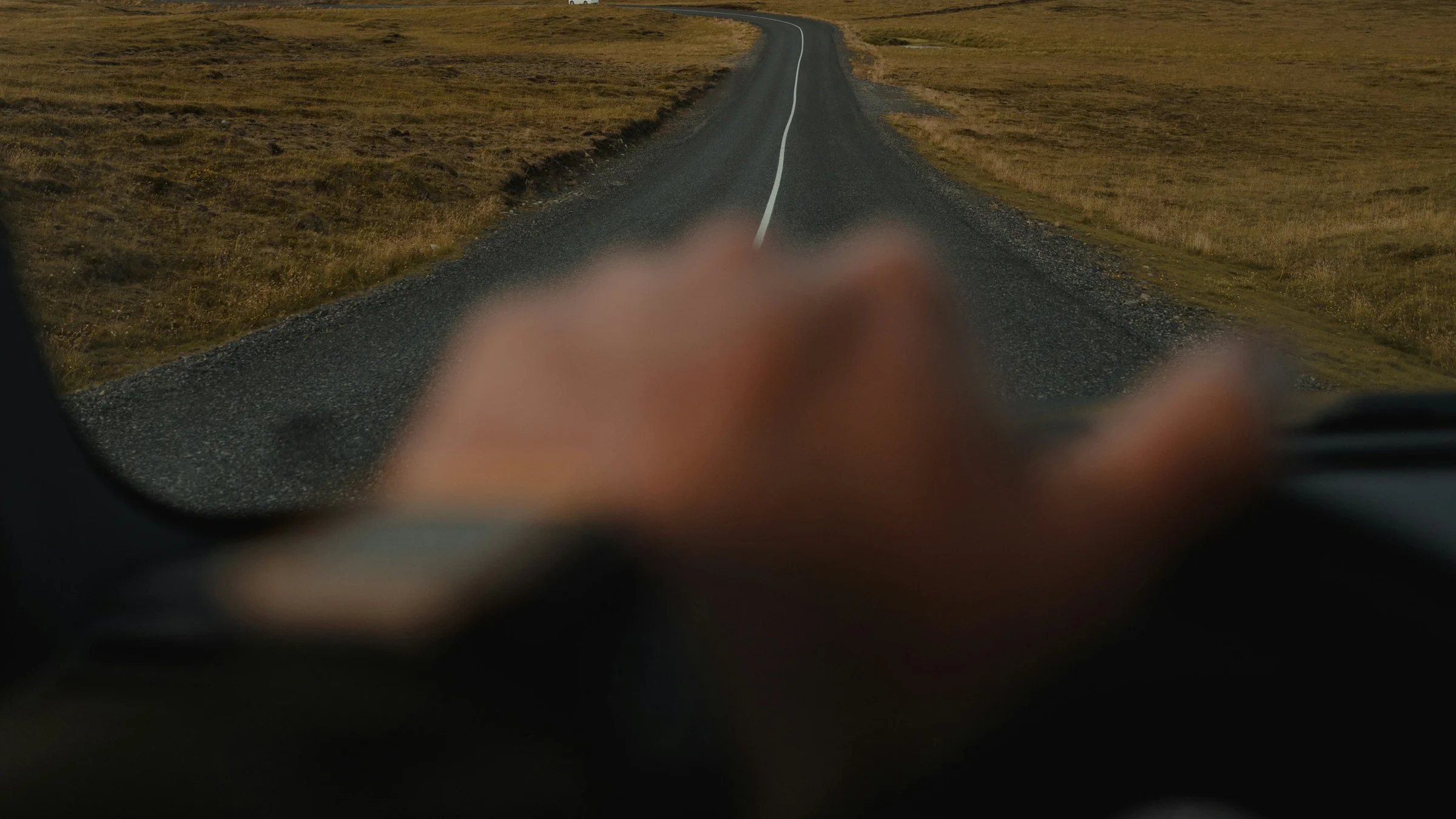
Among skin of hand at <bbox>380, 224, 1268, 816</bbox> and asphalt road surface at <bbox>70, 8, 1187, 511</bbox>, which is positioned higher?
skin of hand at <bbox>380, 224, 1268, 816</bbox>

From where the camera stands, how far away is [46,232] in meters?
5.14

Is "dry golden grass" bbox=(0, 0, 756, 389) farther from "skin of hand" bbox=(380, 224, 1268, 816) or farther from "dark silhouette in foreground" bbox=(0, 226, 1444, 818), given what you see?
"skin of hand" bbox=(380, 224, 1268, 816)

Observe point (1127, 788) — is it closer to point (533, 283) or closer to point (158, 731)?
point (158, 731)

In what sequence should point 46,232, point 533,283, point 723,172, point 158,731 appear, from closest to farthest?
point 158,731 → point 46,232 → point 533,283 → point 723,172

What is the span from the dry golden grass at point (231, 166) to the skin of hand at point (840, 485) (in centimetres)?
108

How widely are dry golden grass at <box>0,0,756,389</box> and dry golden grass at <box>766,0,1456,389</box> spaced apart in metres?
7.44

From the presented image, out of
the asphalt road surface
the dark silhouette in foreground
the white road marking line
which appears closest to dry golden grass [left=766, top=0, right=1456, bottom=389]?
the asphalt road surface

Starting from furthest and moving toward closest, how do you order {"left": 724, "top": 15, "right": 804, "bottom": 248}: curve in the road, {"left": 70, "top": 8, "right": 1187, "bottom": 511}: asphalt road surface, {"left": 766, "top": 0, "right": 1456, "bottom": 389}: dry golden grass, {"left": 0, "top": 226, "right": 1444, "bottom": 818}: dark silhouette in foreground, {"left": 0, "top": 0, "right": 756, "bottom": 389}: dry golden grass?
{"left": 724, "top": 15, "right": 804, "bottom": 248}: curve in the road < {"left": 766, "top": 0, "right": 1456, "bottom": 389}: dry golden grass < {"left": 0, "top": 0, "right": 756, "bottom": 389}: dry golden grass < {"left": 70, "top": 8, "right": 1187, "bottom": 511}: asphalt road surface < {"left": 0, "top": 226, "right": 1444, "bottom": 818}: dark silhouette in foreground

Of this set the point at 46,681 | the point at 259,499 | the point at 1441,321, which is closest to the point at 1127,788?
the point at 46,681

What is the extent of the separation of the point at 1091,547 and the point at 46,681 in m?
1.57

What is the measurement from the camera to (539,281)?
8234mm

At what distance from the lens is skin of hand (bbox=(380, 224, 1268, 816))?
4.43 feet

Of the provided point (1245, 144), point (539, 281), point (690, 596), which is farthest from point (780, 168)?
point (1245, 144)

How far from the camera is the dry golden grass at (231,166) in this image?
627cm
